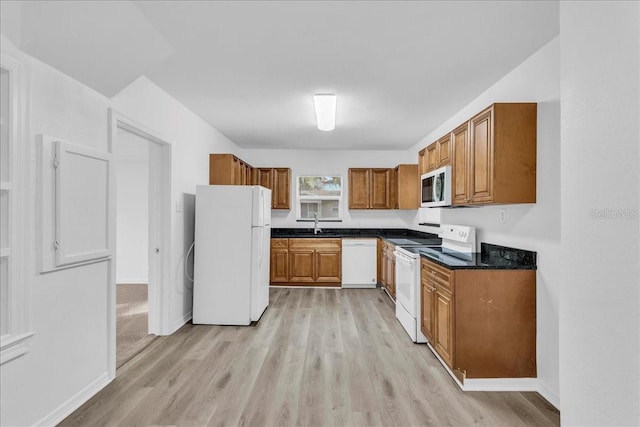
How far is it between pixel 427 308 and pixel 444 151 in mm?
1595

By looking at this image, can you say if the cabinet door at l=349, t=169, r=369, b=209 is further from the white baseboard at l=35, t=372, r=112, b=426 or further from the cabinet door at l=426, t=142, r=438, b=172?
the white baseboard at l=35, t=372, r=112, b=426

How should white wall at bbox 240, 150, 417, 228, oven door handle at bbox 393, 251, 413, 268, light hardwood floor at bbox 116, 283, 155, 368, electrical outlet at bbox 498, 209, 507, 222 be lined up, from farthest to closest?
white wall at bbox 240, 150, 417, 228 → oven door handle at bbox 393, 251, 413, 268 → light hardwood floor at bbox 116, 283, 155, 368 → electrical outlet at bbox 498, 209, 507, 222

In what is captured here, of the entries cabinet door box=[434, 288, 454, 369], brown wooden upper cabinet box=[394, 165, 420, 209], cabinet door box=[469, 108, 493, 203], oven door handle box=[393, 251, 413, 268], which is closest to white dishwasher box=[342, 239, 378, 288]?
brown wooden upper cabinet box=[394, 165, 420, 209]

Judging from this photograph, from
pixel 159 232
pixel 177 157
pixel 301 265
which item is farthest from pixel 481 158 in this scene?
pixel 301 265

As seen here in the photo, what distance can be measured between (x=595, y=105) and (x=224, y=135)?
198 inches

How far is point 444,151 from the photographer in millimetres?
3600

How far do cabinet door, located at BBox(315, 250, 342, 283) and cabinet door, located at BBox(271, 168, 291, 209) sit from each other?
1.15 meters

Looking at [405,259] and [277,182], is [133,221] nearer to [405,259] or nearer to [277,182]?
[277,182]

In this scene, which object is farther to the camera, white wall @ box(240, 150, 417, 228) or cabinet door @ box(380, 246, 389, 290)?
white wall @ box(240, 150, 417, 228)

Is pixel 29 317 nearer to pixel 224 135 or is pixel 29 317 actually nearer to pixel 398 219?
pixel 224 135

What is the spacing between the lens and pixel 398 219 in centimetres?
658

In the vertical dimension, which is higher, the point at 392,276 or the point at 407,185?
the point at 407,185

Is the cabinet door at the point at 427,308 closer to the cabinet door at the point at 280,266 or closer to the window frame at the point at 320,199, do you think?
the cabinet door at the point at 280,266

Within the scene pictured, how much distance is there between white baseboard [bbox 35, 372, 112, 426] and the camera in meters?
2.05
